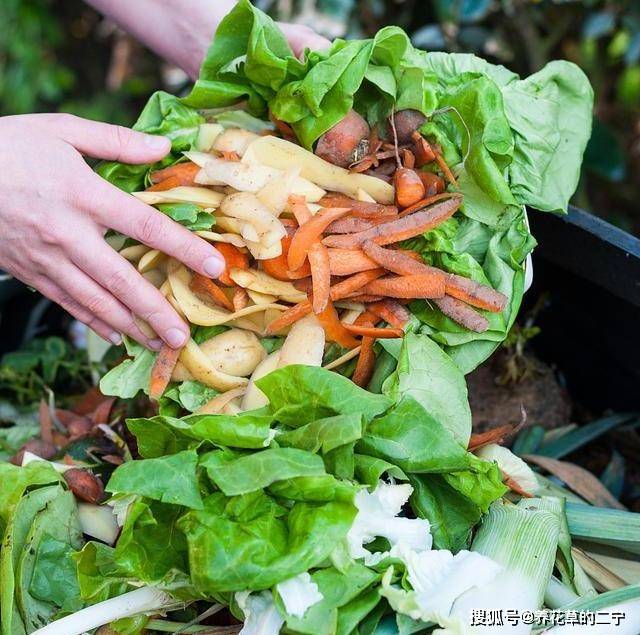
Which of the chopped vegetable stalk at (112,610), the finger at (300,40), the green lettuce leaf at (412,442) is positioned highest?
the finger at (300,40)

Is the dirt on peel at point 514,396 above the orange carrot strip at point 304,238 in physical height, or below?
below

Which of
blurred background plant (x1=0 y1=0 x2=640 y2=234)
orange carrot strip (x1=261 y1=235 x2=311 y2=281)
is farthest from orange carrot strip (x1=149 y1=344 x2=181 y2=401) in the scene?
blurred background plant (x1=0 y1=0 x2=640 y2=234)

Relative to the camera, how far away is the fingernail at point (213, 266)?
133cm

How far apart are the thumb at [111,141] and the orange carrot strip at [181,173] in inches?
1.2

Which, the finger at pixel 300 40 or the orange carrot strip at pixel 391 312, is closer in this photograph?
the orange carrot strip at pixel 391 312

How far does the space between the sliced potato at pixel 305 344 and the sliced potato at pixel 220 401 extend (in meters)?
0.10

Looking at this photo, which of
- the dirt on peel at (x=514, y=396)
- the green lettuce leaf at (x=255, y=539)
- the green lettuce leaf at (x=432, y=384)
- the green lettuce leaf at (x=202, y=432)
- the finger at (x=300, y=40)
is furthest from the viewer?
the dirt on peel at (x=514, y=396)

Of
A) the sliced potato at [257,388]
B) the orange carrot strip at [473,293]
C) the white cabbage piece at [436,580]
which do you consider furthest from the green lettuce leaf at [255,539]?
Result: the orange carrot strip at [473,293]

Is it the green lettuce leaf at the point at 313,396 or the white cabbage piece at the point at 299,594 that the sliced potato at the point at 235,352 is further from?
the white cabbage piece at the point at 299,594

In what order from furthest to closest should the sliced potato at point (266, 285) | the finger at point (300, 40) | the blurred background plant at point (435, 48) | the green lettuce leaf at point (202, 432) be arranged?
1. the blurred background plant at point (435, 48)
2. the finger at point (300, 40)
3. the sliced potato at point (266, 285)
4. the green lettuce leaf at point (202, 432)

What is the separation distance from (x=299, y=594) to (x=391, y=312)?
51 cm

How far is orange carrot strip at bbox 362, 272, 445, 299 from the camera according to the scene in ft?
4.31

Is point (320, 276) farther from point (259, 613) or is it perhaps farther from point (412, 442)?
point (259, 613)

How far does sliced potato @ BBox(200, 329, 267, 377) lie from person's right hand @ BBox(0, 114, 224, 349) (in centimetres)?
6
